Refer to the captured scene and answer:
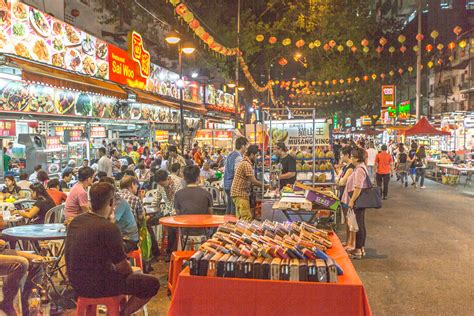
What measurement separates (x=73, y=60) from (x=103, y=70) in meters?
1.72

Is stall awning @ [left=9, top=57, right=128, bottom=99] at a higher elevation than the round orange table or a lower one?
higher

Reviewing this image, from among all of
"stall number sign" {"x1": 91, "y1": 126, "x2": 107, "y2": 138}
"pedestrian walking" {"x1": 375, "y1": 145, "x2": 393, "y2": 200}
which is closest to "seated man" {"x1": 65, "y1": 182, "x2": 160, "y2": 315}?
"stall number sign" {"x1": 91, "y1": 126, "x2": 107, "y2": 138}

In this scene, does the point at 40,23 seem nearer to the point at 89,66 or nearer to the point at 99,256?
the point at 89,66

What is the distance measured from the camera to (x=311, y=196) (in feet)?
24.1

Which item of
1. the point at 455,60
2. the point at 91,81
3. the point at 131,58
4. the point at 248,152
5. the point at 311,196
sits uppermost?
the point at 455,60

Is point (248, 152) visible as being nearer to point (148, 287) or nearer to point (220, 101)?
point (148, 287)

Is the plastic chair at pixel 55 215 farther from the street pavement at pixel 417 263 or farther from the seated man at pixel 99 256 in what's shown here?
the seated man at pixel 99 256

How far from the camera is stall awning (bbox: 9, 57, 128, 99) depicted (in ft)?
32.8

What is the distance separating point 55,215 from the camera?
26.2 feet

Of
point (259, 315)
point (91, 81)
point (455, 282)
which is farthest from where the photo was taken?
point (91, 81)

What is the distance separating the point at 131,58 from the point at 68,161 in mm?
4147

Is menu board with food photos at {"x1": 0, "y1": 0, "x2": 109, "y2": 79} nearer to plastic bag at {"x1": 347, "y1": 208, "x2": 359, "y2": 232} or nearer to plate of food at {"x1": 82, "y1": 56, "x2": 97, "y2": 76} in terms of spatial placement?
plate of food at {"x1": 82, "y1": 56, "x2": 97, "y2": 76}

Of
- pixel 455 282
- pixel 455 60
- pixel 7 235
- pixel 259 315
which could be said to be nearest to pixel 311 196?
pixel 455 282

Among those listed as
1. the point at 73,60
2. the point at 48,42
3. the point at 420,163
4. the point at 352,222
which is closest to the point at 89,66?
the point at 73,60
